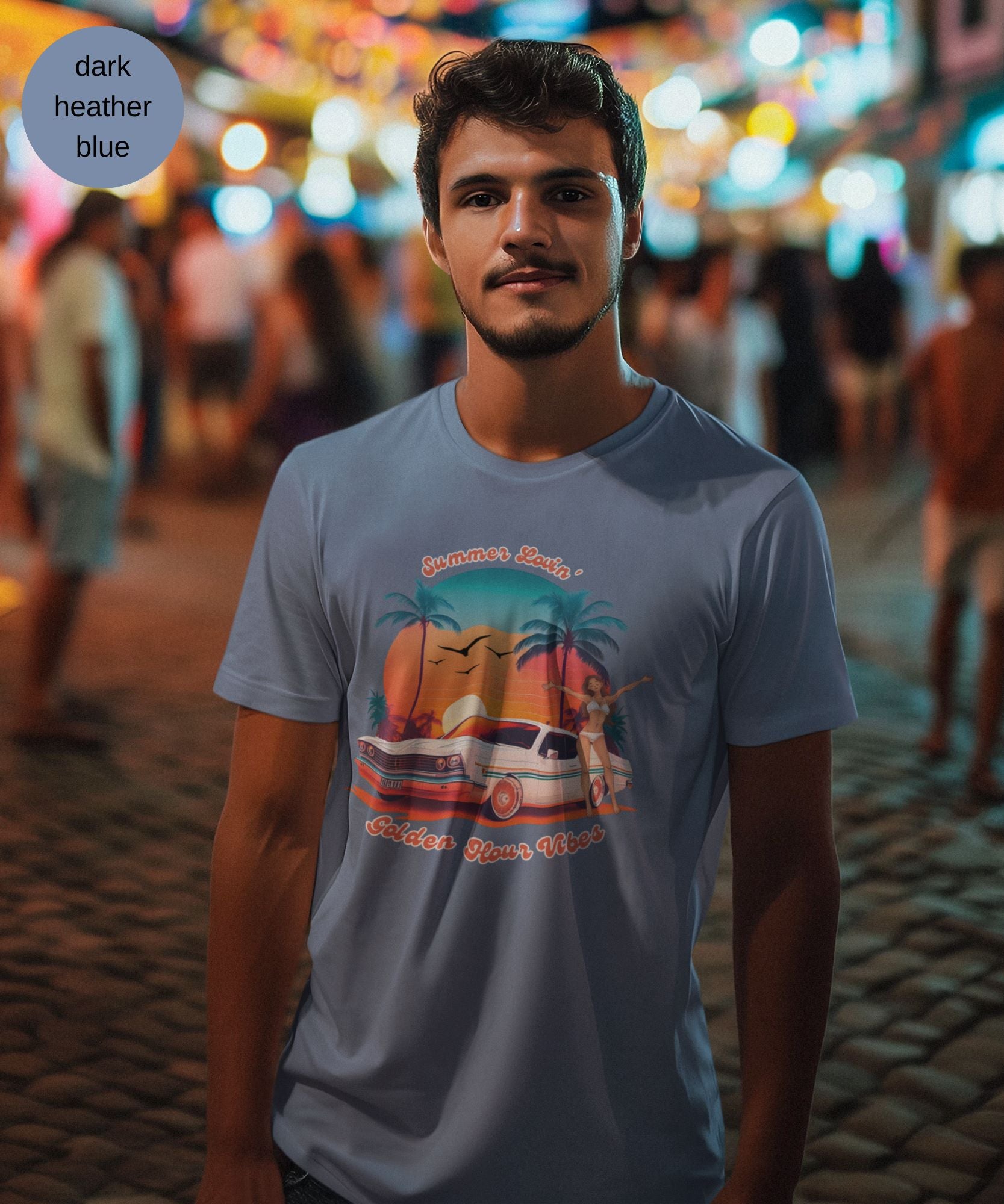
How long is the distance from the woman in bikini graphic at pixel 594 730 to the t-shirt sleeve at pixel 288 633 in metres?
0.29

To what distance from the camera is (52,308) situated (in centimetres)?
566

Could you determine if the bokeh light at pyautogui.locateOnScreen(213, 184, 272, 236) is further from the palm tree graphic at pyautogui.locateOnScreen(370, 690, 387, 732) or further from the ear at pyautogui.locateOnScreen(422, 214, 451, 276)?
the palm tree graphic at pyautogui.locateOnScreen(370, 690, 387, 732)

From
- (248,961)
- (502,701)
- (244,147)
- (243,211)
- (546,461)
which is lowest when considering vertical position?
(248,961)

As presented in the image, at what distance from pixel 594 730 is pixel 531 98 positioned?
70 centimetres

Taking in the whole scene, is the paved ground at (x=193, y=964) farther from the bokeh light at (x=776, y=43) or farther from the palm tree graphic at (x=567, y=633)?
the bokeh light at (x=776, y=43)

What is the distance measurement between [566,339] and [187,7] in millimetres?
13439

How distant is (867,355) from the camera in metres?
13.5

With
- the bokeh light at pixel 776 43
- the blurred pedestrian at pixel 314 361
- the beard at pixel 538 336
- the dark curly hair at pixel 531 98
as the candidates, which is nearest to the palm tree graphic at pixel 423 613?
the beard at pixel 538 336

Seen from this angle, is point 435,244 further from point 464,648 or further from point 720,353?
point 720,353

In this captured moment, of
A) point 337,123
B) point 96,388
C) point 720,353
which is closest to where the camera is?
point 96,388

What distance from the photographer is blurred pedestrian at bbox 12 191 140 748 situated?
557cm

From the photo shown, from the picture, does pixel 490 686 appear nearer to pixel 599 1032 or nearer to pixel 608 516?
pixel 608 516

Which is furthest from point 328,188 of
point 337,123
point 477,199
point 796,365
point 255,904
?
point 255,904

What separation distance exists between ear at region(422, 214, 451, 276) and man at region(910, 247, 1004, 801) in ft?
12.9
